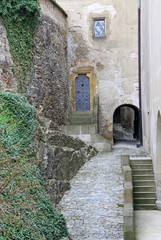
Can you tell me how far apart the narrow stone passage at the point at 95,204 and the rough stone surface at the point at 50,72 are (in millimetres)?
3781

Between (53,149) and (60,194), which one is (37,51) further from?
(60,194)

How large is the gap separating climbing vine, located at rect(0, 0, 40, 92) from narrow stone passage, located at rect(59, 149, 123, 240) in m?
4.30

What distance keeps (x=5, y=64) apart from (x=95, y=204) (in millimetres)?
5774

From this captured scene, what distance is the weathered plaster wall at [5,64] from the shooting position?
349 inches

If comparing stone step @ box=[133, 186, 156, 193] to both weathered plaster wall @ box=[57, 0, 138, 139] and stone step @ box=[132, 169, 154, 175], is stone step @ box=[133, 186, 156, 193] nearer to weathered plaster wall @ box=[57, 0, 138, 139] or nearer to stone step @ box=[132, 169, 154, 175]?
stone step @ box=[132, 169, 154, 175]

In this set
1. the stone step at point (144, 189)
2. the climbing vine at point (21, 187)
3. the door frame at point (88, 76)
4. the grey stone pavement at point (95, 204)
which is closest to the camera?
the climbing vine at point (21, 187)

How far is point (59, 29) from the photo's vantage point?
12.5m

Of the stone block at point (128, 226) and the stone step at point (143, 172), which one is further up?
the stone block at point (128, 226)

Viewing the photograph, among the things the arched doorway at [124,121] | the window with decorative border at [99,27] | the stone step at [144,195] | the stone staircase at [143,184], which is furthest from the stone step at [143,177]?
the arched doorway at [124,121]

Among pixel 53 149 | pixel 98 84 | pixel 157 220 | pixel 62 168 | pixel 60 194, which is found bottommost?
pixel 157 220

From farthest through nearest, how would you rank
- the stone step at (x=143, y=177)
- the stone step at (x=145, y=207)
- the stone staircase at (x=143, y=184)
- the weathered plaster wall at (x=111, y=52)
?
1. the weathered plaster wall at (x=111, y=52)
2. the stone step at (x=143, y=177)
3. the stone staircase at (x=143, y=184)
4. the stone step at (x=145, y=207)

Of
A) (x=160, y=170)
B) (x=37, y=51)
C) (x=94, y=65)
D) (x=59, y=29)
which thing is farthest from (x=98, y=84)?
(x=160, y=170)

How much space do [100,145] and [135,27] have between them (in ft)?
22.1

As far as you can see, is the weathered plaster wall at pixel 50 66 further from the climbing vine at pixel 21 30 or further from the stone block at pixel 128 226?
the stone block at pixel 128 226
